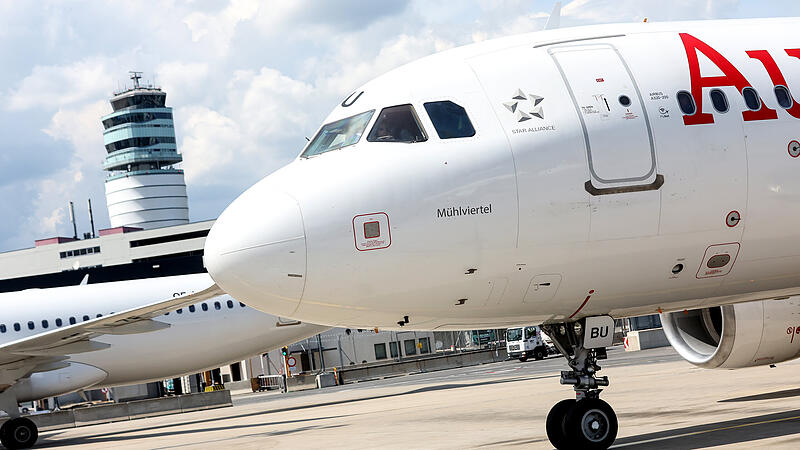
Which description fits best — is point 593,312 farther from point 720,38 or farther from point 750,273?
point 720,38

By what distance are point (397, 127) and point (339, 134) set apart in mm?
711

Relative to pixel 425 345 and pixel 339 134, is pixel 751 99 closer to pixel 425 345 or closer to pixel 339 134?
pixel 339 134

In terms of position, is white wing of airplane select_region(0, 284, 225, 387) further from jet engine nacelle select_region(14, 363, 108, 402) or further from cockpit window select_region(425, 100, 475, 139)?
cockpit window select_region(425, 100, 475, 139)

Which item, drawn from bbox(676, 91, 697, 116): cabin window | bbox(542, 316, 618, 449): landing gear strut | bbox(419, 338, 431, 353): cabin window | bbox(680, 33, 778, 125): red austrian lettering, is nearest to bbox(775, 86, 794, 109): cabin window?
bbox(680, 33, 778, 125): red austrian lettering

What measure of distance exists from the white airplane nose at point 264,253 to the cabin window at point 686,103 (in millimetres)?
4099

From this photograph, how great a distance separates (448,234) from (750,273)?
3455 mm

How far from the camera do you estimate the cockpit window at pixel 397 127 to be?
9.57m

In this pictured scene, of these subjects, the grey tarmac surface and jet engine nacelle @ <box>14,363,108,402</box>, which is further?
jet engine nacelle @ <box>14,363,108,402</box>

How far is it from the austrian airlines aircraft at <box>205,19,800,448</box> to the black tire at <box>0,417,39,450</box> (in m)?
16.2

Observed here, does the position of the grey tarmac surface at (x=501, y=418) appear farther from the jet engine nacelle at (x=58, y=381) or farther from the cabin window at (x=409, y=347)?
the cabin window at (x=409, y=347)

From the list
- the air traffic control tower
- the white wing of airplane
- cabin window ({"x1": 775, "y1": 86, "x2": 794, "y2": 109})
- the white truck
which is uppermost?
the air traffic control tower

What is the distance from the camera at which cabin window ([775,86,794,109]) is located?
10.2 meters

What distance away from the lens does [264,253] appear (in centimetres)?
892

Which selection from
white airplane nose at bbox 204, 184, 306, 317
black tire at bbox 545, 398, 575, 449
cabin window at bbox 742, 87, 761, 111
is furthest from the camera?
black tire at bbox 545, 398, 575, 449
